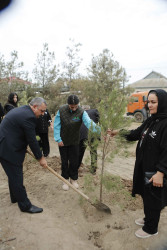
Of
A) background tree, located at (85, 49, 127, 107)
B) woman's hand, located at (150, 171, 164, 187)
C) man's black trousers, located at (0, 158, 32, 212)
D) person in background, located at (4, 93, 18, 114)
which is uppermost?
background tree, located at (85, 49, 127, 107)

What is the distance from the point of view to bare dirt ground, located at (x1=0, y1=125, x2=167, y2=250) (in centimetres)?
227

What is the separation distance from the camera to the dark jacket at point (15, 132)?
7.96 ft

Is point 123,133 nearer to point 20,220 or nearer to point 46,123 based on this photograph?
point 20,220

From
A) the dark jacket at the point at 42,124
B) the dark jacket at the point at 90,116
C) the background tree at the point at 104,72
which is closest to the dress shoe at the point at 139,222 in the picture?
the dark jacket at the point at 90,116

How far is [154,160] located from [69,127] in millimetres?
1580

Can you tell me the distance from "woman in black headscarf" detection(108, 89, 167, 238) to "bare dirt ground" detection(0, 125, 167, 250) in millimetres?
282

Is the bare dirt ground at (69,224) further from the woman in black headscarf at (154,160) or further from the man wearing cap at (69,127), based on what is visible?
the man wearing cap at (69,127)

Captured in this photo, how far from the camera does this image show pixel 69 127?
3217mm

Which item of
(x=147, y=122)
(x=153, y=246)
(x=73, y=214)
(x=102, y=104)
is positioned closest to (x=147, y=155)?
(x=147, y=122)

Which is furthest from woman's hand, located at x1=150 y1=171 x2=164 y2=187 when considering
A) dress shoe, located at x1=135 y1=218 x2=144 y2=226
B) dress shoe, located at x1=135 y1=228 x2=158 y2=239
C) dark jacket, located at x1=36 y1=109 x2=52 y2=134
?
dark jacket, located at x1=36 y1=109 x2=52 y2=134

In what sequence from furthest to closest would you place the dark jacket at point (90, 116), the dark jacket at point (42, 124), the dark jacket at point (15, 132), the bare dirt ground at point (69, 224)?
the dark jacket at point (42, 124), the dark jacket at point (90, 116), the dark jacket at point (15, 132), the bare dirt ground at point (69, 224)

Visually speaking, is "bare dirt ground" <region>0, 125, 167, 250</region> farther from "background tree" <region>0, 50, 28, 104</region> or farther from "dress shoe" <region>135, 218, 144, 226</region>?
"background tree" <region>0, 50, 28, 104</region>

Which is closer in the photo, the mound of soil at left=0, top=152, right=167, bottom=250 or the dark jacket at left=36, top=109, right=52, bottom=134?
the mound of soil at left=0, top=152, right=167, bottom=250

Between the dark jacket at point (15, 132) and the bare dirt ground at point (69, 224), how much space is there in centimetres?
89
